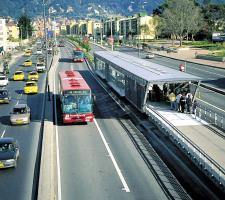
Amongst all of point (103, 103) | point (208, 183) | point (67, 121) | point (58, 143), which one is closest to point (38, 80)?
point (103, 103)

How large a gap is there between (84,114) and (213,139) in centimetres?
1062

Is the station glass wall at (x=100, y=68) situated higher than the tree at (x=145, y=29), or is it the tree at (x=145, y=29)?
the tree at (x=145, y=29)

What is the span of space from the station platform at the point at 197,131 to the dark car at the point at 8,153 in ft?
28.6

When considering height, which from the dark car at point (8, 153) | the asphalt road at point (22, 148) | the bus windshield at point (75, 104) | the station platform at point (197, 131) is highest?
the bus windshield at point (75, 104)

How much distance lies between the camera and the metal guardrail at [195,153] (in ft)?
56.0

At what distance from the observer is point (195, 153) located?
19641 millimetres

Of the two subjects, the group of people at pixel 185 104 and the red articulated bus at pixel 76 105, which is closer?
the group of people at pixel 185 104

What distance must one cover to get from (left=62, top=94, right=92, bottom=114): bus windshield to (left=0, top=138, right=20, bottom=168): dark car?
321 inches

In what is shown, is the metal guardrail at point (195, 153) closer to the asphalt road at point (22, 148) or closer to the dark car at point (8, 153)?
the asphalt road at point (22, 148)

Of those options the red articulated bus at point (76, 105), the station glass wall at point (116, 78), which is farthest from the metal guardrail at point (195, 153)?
the station glass wall at point (116, 78)

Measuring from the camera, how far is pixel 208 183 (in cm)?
1827

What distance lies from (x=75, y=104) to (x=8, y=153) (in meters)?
9.65

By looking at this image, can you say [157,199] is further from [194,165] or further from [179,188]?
[194,165]

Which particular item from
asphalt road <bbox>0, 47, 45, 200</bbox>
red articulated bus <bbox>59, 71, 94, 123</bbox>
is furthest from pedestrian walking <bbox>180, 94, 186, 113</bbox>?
asphalt road <bbox>0, 47, 45, 200</bbox>
